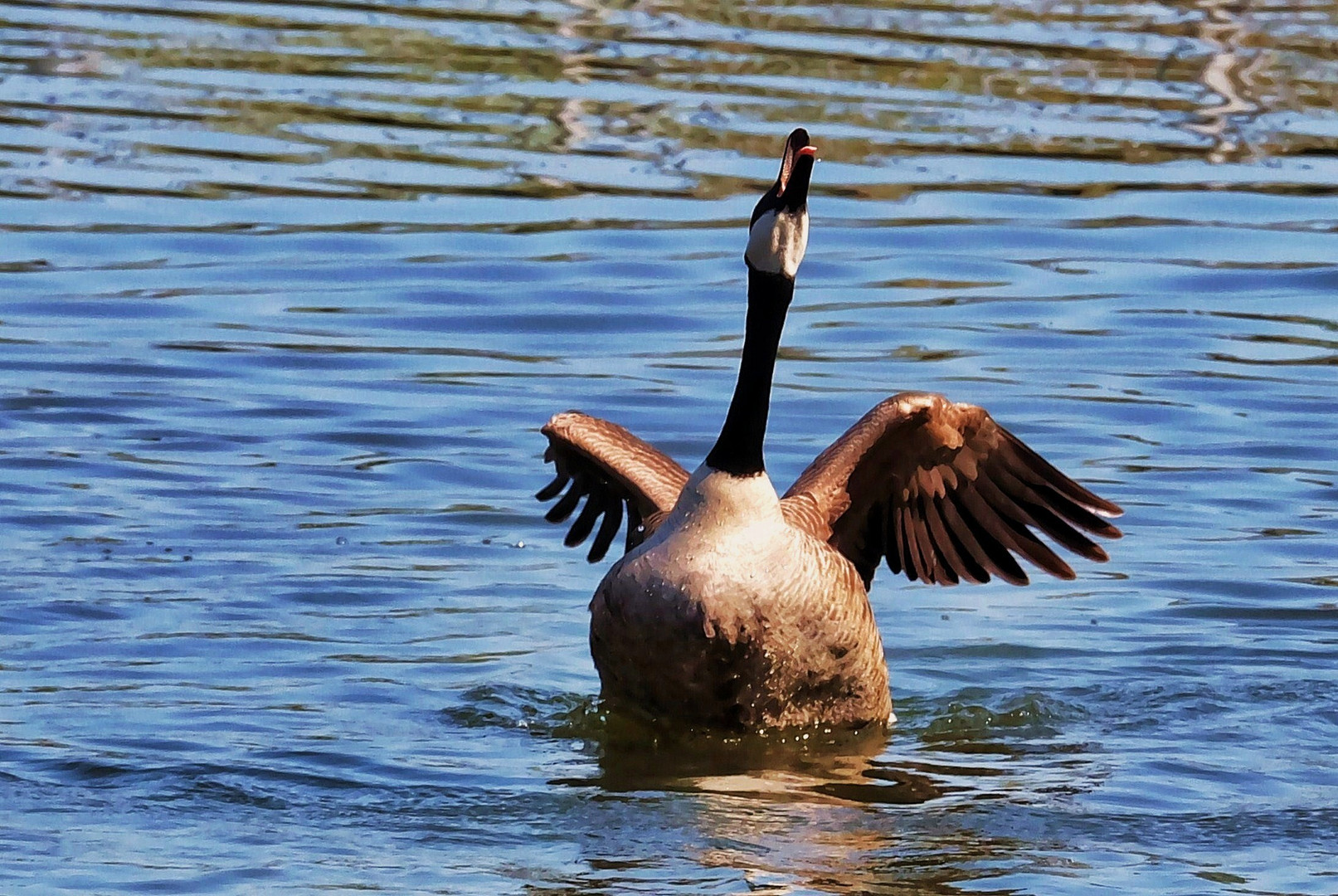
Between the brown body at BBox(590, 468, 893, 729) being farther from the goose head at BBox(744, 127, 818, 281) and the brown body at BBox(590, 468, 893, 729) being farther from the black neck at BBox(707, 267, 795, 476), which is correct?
the goose head at BBox(744, 127, 818, 281)

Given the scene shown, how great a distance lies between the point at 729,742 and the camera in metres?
8.16

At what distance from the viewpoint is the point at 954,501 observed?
884 centimetres

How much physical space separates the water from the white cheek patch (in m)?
1.57

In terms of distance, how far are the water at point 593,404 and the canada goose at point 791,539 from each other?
27cm

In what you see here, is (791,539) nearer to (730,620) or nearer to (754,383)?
(730,620)

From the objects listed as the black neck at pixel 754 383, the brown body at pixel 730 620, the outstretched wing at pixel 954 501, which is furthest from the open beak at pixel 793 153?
the outstretched wing at pixel 954 501

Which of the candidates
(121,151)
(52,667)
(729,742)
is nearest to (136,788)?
(52,667)

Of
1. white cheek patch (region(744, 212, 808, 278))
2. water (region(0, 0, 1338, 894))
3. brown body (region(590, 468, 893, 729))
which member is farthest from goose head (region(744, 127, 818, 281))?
water (region(0, 0, 1338, 894))

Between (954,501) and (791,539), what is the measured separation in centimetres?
113

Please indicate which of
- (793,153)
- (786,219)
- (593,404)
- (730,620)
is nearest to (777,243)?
(786,219)

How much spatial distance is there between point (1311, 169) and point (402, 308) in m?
6.98

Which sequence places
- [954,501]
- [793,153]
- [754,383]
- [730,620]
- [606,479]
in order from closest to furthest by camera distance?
[793,153], [730,620], [754,383], [954,501], [606,479]

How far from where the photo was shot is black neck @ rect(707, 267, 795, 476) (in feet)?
25.8

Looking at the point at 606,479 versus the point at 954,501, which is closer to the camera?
the point at 954,501
